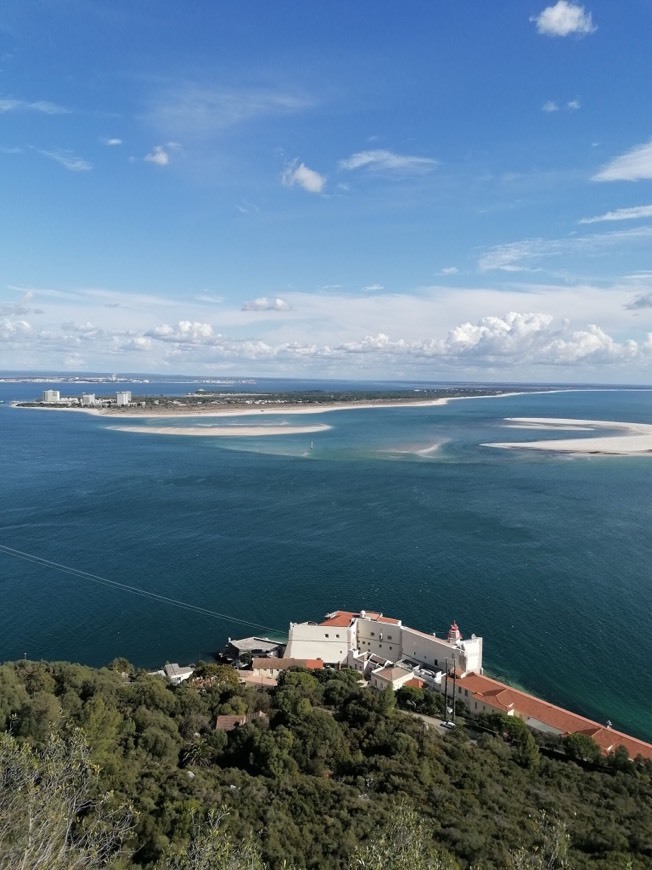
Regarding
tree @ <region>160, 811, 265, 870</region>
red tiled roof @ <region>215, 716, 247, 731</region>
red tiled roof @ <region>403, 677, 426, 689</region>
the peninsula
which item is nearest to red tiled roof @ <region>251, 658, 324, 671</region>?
red tiled roof @ <region>403, 677, 426, 689</region>

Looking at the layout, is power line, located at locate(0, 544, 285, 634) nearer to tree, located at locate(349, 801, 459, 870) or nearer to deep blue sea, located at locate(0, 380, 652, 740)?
deep blue sea, located at locate(0, 380, 652, 740)

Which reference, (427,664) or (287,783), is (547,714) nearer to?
(427,664)

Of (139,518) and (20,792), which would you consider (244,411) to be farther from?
(20,792)

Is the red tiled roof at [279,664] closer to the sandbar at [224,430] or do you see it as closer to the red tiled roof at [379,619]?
the red tiled roof at [379,619]

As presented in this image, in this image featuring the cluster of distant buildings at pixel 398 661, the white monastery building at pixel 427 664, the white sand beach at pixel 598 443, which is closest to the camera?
the white monastery building at pixel 427 664

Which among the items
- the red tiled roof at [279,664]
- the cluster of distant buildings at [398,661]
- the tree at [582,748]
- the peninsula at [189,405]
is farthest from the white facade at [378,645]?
the peninsula at [189,405]

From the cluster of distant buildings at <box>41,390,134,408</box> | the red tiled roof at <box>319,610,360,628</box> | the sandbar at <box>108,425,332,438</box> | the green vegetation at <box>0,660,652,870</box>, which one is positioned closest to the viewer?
the green vegetation at <box>0,660,652,870</box>
